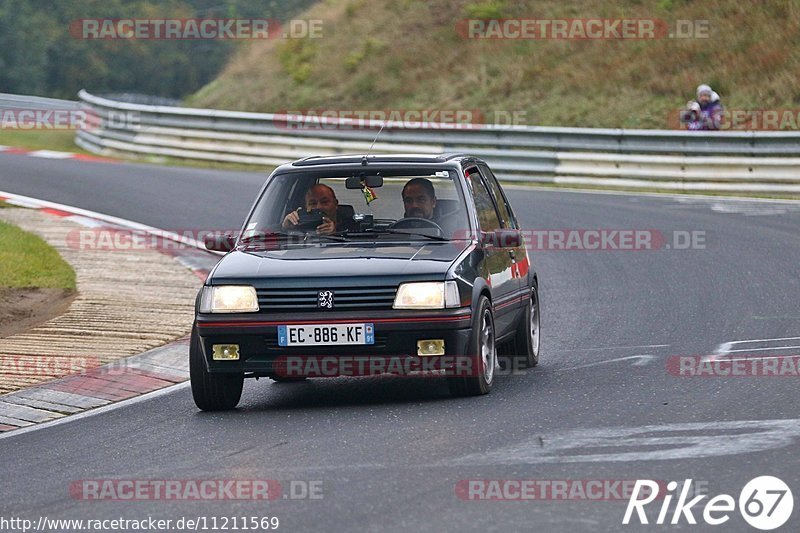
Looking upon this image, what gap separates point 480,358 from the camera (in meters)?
8.65

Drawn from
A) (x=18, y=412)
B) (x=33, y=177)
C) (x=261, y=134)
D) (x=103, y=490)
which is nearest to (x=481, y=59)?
(x=261, y=134)

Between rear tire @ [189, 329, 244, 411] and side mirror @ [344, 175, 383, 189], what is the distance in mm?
1551

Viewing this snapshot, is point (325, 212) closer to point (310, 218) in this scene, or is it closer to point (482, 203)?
point (310, 218)

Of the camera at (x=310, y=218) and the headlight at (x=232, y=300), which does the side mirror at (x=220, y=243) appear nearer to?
the camera at (x=310, y=218)

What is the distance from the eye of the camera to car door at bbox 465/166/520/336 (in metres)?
9.45

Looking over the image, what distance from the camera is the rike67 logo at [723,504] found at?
18.7ft

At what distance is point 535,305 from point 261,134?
18.1 m

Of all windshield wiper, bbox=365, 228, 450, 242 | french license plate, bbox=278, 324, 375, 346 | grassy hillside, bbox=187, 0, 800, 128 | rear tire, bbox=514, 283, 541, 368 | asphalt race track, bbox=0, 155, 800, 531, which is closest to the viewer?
asphalt race track, bbox=0, 155, 800, 531

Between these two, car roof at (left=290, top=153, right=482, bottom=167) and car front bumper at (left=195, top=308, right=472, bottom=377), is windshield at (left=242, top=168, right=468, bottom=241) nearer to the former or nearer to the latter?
car roof at (left=290, top=153, right=482, bottom=167)

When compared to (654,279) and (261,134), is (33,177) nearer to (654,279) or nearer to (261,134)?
(261,134)

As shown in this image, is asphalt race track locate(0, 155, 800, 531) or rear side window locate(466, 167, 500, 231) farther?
rear side window locate(466, 167, 500, 231)

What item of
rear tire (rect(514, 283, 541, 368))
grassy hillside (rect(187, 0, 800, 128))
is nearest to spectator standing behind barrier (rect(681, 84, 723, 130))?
grassy hillside (rect(187, 0, 800, 128))

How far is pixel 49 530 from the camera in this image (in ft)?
19.7

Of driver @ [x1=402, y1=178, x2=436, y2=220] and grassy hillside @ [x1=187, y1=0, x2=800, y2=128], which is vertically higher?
grassy hillside @ [x1=187, y1=0, x2=800, y2=128]
